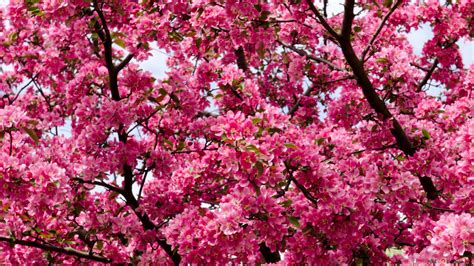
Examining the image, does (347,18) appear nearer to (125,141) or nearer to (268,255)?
(125,141)

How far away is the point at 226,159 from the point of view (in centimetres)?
362

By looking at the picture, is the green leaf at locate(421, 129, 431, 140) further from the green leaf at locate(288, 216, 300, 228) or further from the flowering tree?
the green leaf at locate(288, 216, 300, 228)

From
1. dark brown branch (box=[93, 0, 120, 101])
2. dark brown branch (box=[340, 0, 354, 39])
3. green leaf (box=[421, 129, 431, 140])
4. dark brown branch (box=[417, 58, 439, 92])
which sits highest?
dark brown branch (box=[417, 58, 439, 92])

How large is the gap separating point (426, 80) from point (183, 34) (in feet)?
18.0

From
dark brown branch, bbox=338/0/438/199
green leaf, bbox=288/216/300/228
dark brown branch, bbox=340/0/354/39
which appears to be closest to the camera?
green leaf, bbox=288/216/300/228

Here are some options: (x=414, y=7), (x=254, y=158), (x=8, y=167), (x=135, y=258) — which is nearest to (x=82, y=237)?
(x=135, y=258)

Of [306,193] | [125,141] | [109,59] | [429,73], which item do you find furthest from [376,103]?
[429,73]

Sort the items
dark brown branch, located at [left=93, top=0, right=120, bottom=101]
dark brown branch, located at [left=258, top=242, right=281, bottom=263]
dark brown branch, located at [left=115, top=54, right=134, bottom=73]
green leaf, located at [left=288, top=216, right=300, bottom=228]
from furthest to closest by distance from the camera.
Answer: dark brown branch, located at [left=258, top=242, right=281, bottom=263]
dark brown branch, located at [left=115, top=54, right=134, bottom=73]
dark brown branch, located at [left=93, top=0, right=120, bottom=101]
green leaf, located at [left=288, top=216, right=300, bottom=228]

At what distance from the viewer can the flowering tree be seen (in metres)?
3.93

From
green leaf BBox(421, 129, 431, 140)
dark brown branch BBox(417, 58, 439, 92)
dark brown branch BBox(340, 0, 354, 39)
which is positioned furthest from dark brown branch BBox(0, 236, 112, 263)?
dark brown branch BBox(417, 58, 439, 92)

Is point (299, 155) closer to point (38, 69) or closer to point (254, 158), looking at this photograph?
point (254, 158)

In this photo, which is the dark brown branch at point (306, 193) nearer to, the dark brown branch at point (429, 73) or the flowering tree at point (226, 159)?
the flowering tree at point (226, 159)

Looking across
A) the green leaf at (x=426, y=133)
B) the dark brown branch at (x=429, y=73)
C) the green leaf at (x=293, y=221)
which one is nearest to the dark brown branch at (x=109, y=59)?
the green leaf at (x=293, y=221)

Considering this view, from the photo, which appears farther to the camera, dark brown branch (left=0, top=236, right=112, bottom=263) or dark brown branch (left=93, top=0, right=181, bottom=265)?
dark brown branch (left=93, top=0, right=181, bottom=265)
